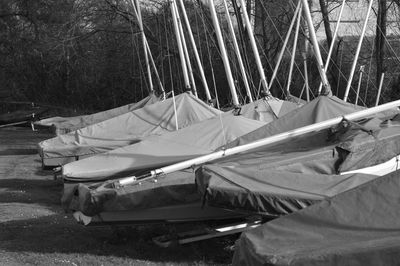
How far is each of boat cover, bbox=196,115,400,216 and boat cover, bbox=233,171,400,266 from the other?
6.91ft

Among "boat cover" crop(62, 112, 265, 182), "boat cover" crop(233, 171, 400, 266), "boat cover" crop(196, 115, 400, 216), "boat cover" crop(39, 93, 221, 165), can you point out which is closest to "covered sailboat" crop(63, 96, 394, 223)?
"boat cover" crop(196, 115, 400, 216)

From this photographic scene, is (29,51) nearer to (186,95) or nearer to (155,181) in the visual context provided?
(186,95)

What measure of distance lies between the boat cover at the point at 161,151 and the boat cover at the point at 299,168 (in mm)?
1757

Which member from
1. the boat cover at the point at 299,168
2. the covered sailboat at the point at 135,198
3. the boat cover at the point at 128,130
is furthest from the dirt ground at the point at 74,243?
the boat cover at the point at 128,130

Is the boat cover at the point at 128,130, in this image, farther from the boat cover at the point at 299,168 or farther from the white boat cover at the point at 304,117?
the boat cover at the point at 299,168

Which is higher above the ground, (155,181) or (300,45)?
(300,45)

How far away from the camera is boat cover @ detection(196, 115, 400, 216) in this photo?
6.84m

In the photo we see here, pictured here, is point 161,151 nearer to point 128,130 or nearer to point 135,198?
point 135,198

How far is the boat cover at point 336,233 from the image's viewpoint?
12.8 ft

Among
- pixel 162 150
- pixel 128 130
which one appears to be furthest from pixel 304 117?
pixel 128 130

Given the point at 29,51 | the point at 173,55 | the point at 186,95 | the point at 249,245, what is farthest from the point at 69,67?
the point at 249,245

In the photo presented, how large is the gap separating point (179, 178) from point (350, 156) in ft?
6.94

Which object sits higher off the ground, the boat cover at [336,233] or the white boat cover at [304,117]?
the white boat cover at [304,117]

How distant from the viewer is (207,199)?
23.1 ft
